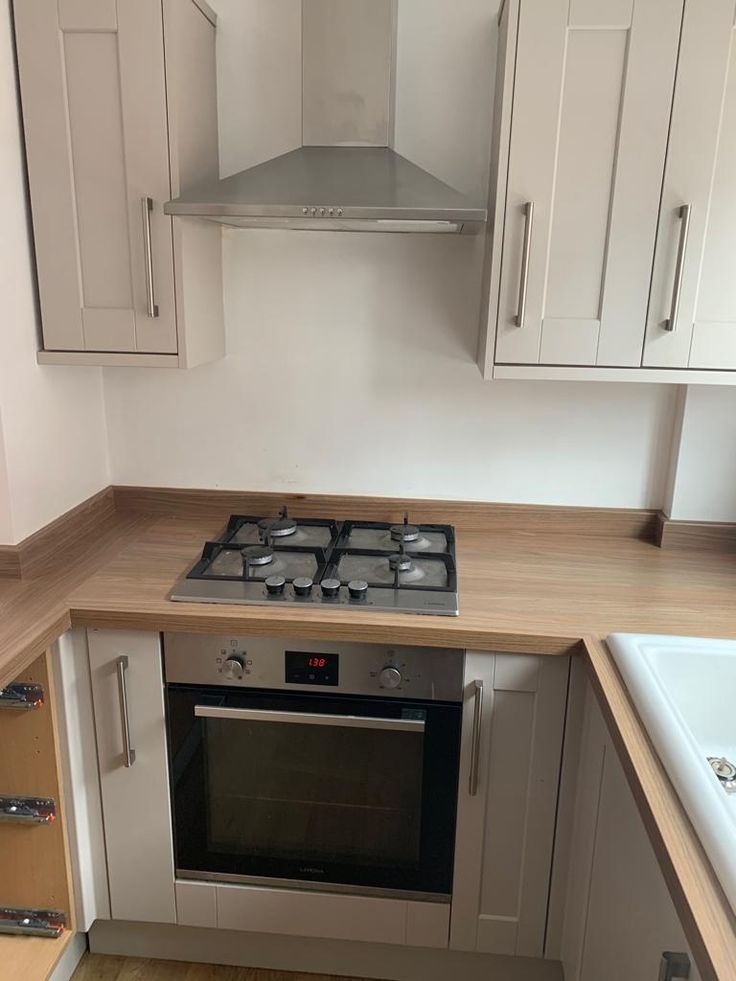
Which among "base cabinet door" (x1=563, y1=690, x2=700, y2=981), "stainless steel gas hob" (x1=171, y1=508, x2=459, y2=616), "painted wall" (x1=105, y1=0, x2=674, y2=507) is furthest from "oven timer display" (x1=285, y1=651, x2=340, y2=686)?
"painted wall" (x1=105, y1=0, x2=674, y2=507)

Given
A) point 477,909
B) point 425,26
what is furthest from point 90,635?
point 425,26

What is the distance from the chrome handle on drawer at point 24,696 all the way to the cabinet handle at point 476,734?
869mm

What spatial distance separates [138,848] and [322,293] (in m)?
1.37

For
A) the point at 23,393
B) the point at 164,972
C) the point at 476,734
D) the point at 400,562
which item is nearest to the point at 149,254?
the point at 23,393

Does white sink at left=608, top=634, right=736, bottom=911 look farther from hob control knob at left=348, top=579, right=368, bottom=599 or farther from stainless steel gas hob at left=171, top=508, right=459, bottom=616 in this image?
hob control knob at left=348, top=579, right=368, bottom=599

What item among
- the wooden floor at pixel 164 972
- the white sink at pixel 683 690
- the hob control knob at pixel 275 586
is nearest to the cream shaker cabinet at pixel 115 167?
the hob control knob at pixel 275 586

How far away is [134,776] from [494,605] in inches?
A: 33.4

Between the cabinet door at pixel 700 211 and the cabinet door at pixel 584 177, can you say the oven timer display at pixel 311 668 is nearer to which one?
the cabinet door at pixel 584 177

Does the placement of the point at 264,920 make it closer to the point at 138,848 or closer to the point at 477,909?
the point at 138,848

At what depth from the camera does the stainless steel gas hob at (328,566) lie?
5.25ft

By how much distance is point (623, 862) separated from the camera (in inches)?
48.9

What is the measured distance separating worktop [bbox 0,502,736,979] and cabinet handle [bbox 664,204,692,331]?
0.58m

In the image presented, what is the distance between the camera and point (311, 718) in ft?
5.22

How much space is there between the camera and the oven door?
160 cm
